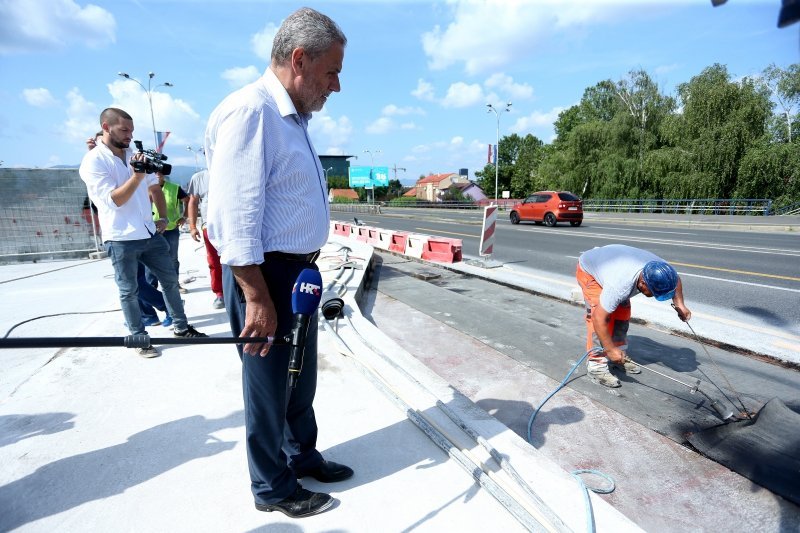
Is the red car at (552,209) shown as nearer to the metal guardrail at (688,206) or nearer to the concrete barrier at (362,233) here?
the concrete barrier at (362,233)

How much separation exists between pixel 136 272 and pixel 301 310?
2784mm

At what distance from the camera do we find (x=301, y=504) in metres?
1.83

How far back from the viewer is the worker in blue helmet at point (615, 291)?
3133 mm

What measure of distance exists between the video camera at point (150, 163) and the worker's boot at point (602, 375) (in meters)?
3.74

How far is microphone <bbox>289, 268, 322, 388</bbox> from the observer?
1589 mm

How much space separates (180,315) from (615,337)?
3908 mm

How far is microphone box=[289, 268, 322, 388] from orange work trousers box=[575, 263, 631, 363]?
2732mm

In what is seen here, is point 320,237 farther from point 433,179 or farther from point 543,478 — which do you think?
point 433,179

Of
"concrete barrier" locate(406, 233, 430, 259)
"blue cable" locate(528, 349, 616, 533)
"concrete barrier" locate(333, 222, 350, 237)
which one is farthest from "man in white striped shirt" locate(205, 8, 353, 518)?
"concrete barrier" locate(333, 222, 350, 237)

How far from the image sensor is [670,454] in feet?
8.36

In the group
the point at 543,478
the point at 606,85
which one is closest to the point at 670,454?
the point at 543,478

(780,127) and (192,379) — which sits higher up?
(780,127)

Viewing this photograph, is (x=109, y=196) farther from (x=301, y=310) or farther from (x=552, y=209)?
(x=552, y=209)

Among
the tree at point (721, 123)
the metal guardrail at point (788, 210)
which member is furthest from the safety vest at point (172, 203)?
the tree at point (721, 123)
